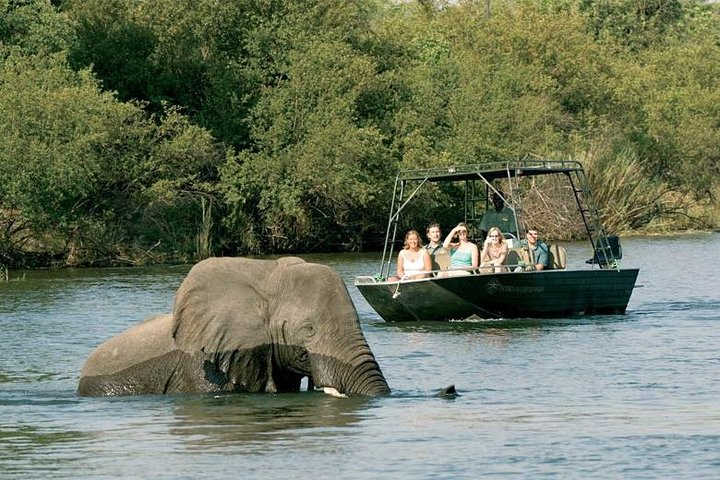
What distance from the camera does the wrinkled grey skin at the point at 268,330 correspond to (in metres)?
13.5

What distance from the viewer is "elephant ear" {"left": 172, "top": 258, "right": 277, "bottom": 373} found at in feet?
44.7

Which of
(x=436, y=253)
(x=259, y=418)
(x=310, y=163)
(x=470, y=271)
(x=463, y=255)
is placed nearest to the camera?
(x=259, y=418)

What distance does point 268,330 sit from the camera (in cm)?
1366

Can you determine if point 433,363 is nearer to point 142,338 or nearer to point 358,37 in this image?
point 142,338

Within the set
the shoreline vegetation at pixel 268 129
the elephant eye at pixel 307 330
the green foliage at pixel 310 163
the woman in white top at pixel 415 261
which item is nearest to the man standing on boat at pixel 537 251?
the woman in white top at pixel 415 261

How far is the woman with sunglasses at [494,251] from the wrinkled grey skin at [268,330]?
9.46 meters

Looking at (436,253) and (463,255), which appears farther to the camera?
(436,253)

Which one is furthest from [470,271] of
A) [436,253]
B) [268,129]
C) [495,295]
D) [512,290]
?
[268,129]

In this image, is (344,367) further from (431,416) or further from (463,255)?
(463,255)

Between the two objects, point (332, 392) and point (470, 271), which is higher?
point (470, 271)

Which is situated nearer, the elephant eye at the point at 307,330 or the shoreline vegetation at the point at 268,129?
the elephant eye at the point at 307,330

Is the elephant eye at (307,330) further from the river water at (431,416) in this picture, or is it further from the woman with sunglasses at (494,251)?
the woman with sunglasses at (494,251)

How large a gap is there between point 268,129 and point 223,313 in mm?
34266

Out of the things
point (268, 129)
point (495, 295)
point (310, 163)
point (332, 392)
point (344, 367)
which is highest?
point (268, 129)
